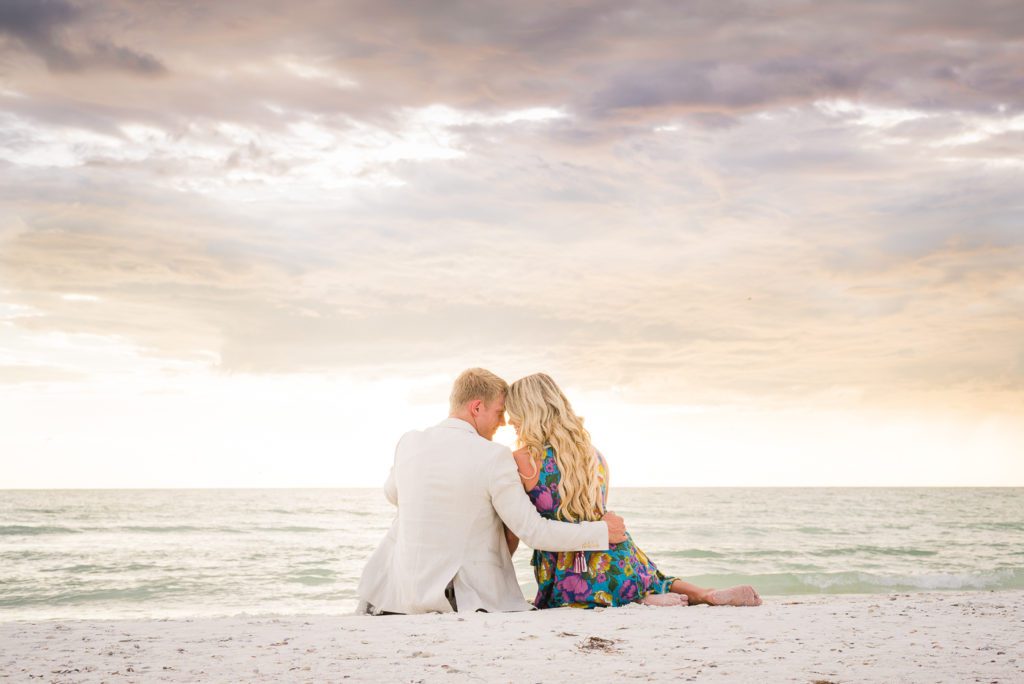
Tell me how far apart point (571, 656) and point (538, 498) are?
5.57 feet

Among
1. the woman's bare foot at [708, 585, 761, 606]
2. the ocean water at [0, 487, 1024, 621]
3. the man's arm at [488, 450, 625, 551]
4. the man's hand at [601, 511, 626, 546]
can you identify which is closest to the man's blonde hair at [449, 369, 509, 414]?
the man's arm at [488, 450, 625, 551]

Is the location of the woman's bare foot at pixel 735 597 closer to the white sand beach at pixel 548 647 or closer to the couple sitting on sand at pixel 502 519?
the couple sitting on sand at pixel 502 519

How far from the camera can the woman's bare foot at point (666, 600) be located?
5.57 meters

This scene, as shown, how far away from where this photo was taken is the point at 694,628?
458 cm

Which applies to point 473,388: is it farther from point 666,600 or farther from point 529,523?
point 666,600

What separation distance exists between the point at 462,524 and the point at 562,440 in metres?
0.86

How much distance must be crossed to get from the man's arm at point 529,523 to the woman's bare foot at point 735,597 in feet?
3.04

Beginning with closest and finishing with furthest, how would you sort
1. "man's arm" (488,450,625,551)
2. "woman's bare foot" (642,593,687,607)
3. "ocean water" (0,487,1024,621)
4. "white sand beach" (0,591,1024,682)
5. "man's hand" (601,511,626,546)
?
"white sand beach" (0,591,1024,682)
"man's arm" (488,450,625,551)
"man's hand" (601,511,626,546)
"woman's bare foot" (642,593,687,607)
"ocean water" (0,487,1024,621)

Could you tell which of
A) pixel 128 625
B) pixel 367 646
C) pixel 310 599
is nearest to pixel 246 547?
pixel 310 599

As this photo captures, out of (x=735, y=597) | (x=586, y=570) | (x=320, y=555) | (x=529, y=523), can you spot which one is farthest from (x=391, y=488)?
(x=320, y=555)

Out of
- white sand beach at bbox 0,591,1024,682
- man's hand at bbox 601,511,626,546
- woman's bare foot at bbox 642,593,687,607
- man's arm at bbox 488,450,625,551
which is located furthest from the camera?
woman's bare foot at bbox 642,593,687,607

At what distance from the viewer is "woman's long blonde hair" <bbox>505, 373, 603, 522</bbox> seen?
5504mm

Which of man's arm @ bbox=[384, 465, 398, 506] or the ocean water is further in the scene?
the ocean water

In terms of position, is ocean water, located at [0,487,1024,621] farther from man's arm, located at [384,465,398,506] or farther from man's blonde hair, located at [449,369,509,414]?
man's blonde hair, located at [449,369,509,414]
